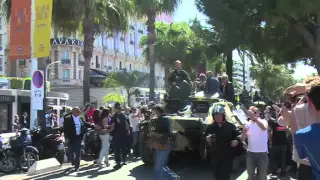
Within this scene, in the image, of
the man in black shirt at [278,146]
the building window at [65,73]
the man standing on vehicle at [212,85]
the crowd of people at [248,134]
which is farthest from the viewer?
the building window at [65,73]

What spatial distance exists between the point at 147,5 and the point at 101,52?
4807 centimetres

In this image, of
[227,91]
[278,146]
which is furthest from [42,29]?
[278,146]

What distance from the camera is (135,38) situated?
265 ft

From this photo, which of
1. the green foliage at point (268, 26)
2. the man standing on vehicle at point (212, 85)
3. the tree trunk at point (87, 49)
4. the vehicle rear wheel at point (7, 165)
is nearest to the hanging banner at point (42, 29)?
the vehicle rear wheel at point (7, 165)

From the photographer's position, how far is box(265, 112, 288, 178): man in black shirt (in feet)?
31.3

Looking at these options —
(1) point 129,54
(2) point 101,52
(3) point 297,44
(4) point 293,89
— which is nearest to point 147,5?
(3) point 297,44

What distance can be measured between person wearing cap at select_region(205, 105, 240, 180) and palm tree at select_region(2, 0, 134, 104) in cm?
1125

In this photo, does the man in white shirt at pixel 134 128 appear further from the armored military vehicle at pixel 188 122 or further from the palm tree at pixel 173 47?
the palm tree at pixel 173 47

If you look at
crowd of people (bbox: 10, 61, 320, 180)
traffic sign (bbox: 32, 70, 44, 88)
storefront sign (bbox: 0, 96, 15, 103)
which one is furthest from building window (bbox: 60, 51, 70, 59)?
traffic sign (bbox: 32, 70, 44, 88)

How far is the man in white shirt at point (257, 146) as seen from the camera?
7156 millimetres

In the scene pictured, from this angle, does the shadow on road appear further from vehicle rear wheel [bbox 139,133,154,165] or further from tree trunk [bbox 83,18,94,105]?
tree trunk [bbox 83,18,94,105]

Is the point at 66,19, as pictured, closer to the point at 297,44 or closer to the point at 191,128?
the point at 191,128

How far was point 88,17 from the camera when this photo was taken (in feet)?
57.6

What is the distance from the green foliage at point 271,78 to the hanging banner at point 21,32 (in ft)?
104
